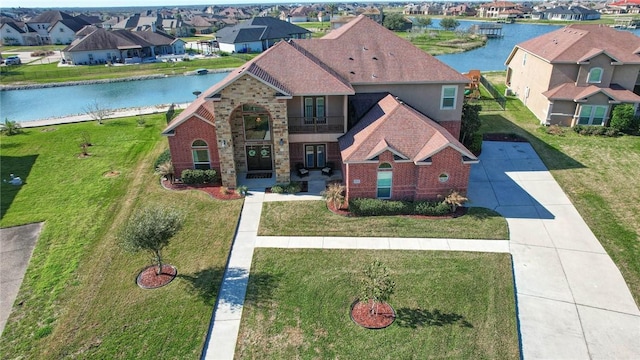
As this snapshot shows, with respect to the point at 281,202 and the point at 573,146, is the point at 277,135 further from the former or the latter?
the point at 573,146

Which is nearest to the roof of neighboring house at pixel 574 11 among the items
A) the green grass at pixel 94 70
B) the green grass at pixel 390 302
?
the green grass at pixel 94 70

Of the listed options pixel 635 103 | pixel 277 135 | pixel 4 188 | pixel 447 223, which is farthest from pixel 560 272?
pixel 4 188

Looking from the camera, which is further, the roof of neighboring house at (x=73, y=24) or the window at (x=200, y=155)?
the roof of neighboring house at (x=73, y=24)

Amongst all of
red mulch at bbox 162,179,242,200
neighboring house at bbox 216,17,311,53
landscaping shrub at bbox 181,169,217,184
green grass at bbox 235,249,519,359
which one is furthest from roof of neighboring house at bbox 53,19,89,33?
green grass at bbox 235,249,519,359


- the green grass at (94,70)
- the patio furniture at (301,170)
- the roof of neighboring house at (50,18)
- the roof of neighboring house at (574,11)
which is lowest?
the green grass at (94,70)

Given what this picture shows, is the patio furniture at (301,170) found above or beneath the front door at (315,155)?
beneath

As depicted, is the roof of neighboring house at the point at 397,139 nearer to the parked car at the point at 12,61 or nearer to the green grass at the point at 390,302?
the green grass at the point at 390,302
